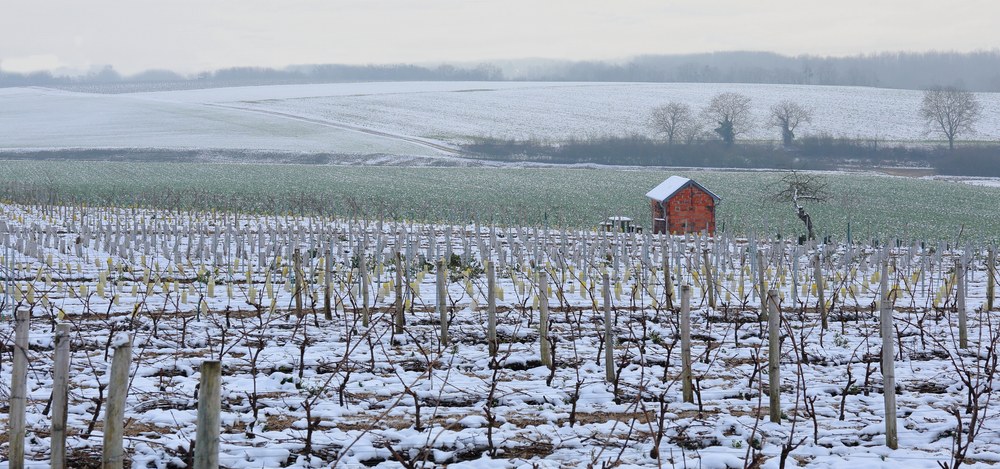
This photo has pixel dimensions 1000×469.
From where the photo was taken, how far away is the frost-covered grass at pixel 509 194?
3838 centimetres

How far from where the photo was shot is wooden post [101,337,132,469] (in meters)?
5.16

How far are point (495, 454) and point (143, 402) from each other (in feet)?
11.3

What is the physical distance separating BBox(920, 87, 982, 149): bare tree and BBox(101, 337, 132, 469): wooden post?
283ft

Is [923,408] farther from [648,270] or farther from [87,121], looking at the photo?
[87,121]

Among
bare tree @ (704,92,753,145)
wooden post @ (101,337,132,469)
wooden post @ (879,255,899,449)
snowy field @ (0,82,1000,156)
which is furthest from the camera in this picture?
bare tree @ (704,92,753,145)

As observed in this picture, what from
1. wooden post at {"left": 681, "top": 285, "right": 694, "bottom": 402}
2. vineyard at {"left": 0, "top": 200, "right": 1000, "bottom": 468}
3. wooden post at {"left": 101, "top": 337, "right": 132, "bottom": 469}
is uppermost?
wooden post at {"left": 101, "top": 337, "right": 132, "bottom": 469}

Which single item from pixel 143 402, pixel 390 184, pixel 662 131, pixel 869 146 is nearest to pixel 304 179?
pixel 390 184

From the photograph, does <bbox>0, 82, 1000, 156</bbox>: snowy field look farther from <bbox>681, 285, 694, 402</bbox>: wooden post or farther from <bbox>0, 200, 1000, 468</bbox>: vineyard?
<bbox>681, 285, 694, 402</bbox>: wooden post

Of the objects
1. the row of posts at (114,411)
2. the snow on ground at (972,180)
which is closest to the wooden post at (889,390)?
the row of posts at (114,411)

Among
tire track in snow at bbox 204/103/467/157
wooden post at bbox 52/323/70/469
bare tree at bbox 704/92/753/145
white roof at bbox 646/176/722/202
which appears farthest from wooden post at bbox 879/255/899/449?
bare tree at bbox 704/92/753/145

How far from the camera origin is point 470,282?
1847cm

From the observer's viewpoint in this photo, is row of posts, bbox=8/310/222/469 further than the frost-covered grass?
No

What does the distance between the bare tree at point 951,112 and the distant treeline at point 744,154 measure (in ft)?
22.4

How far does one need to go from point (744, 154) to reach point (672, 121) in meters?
9.47
